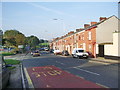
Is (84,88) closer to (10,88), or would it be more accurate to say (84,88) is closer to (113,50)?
(10,88)

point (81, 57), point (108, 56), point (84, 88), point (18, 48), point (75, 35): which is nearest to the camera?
point (84, 88)

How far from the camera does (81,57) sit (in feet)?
106

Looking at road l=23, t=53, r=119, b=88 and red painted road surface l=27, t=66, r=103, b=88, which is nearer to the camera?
red painted road surface l=27, t=66, r=103, b=88

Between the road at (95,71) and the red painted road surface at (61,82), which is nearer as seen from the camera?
the red painted road surface at (61,82)

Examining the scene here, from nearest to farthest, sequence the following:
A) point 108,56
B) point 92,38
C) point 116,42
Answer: point 116,42 → point 108,56 → point 92,38

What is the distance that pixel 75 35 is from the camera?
48.8 metres

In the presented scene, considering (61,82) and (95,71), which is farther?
(95,71)

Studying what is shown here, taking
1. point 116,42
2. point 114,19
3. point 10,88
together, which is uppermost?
point 114,19

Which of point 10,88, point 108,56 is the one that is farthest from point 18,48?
point 10,88

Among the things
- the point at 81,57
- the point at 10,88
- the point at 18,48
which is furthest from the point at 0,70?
the point at 18,48

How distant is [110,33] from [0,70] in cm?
2977

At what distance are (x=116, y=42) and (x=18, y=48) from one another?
190 feet

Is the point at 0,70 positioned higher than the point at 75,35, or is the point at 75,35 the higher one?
the point at 75,35

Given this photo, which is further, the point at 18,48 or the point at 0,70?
the point at 18,48
